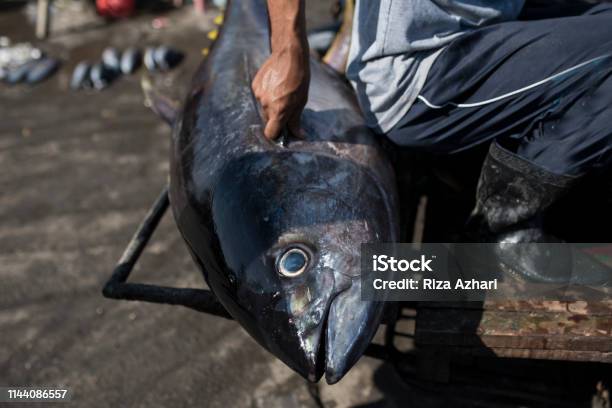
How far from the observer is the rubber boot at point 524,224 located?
1.97 m

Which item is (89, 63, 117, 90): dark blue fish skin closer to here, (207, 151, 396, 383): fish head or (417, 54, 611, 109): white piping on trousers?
(207, 151, 396, 383): fish head

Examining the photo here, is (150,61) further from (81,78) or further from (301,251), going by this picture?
(301,251)

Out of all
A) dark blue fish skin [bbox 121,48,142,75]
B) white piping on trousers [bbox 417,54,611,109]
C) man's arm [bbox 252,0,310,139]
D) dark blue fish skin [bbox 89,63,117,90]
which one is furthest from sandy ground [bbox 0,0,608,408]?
man's arm [bbox 252,0,310,139]

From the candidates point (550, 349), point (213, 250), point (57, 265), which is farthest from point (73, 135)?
point (550, 349)

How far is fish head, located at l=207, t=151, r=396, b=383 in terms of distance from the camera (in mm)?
1577

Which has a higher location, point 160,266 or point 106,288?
point 106,288

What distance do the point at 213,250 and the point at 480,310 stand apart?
3.17 ft

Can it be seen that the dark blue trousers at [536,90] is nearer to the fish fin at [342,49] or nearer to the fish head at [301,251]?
the fish head at [301,251]

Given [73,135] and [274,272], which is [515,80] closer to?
[274,272]

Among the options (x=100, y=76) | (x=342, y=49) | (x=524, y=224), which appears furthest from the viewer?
(x=100, y=76)

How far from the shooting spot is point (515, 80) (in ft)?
6.35

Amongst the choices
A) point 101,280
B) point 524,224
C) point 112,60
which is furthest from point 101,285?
point 112,60

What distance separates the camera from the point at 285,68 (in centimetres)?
186

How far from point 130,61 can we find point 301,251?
5260 mm
